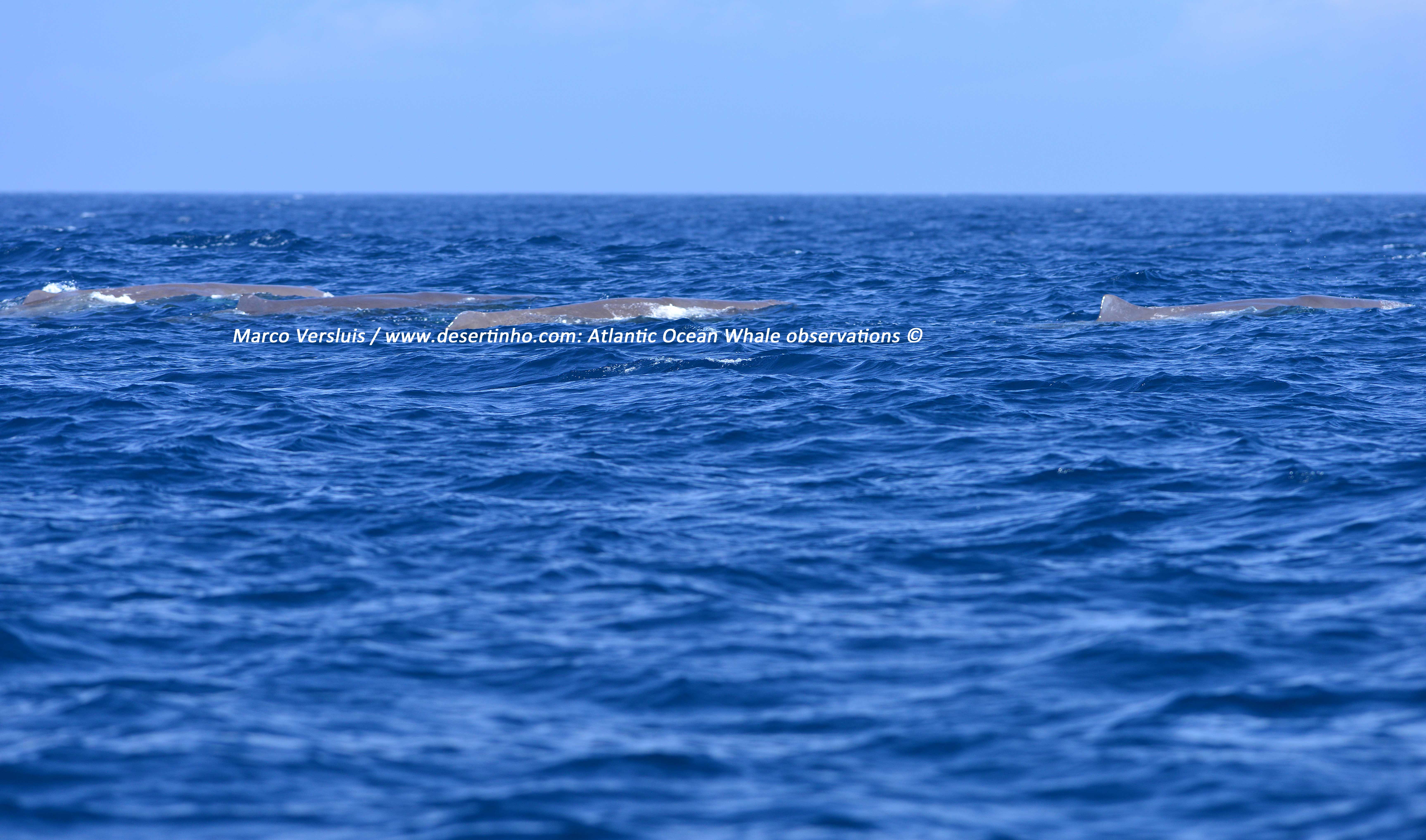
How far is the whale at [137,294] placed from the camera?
3297 centimetres

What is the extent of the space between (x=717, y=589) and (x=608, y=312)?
1870 centimetres

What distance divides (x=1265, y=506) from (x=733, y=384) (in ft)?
32.2

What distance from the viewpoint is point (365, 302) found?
32.4 metres

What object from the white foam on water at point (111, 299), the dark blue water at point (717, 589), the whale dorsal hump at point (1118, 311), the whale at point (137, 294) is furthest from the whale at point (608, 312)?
the white foam on water at point (111, 299)

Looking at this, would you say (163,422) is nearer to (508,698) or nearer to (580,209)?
(508,698)

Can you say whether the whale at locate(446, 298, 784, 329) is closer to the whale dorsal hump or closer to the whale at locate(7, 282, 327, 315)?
the whale at locate(7, 282, 327, 315)

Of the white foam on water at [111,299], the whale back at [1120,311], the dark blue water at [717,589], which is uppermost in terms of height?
the whale back at [1120,311]

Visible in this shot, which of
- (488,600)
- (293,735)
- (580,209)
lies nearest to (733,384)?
(488,600)

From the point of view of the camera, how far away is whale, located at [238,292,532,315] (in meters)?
31.8

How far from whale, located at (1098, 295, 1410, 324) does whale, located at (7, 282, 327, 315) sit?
17627 millimetres

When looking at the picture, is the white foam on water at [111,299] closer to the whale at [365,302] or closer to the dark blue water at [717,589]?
the whale at [365,302]

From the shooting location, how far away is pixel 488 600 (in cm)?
1221

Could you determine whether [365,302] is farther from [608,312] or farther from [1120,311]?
[1120,311]

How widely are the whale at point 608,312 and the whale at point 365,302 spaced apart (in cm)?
212
